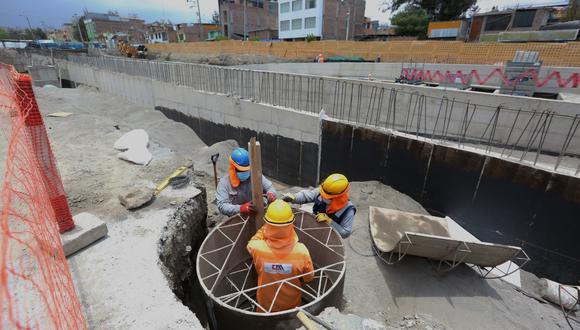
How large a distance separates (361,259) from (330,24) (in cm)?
5026

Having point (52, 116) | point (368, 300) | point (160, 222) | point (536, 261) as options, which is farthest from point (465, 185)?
point (52, 116)

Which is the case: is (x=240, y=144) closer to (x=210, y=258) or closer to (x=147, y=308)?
(x=210, y=258)

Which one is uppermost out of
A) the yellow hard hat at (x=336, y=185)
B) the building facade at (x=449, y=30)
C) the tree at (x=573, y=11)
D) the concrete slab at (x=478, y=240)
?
the tree at (x=573, y=11)

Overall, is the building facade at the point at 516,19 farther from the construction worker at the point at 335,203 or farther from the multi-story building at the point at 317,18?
the construction worker at the point at 335,203

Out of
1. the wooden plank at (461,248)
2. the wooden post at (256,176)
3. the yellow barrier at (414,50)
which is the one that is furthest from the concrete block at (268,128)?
the yellow barrier at (414,50)

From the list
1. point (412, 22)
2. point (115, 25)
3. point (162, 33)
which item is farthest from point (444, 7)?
point (115, 25)

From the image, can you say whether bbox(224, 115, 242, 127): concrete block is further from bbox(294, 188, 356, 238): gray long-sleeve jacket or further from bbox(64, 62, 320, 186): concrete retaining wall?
bbox(294, 188, 356, 238): gray long-sleeve jacket

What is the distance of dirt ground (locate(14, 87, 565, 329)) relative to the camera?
299cm

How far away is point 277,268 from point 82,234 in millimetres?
2509

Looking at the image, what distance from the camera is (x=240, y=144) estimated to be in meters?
11.0

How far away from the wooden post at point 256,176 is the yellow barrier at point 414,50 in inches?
707

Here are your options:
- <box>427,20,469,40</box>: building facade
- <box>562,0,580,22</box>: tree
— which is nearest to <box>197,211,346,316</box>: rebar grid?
<box>427,20,469,40</box>: building facade

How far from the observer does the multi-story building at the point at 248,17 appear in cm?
6181

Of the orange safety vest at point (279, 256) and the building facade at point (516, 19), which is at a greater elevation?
the building facade at point (516, 19)
